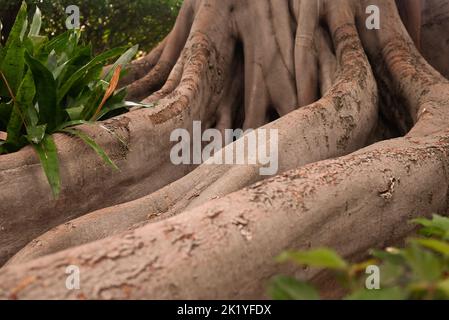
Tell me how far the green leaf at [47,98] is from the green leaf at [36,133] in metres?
0.20

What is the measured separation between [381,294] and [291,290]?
209 mm

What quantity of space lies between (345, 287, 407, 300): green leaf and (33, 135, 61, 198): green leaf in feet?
6.08

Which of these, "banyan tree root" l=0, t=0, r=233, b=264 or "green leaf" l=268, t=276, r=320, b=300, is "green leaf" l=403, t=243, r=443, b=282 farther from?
Answer: "banyan tree root" l=0, t=0, r=233, b=264

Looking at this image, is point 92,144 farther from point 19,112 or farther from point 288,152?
point 288,152

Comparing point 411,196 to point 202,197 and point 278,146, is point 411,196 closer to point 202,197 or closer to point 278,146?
point 278,146

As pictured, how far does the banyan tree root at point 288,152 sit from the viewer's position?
276cm

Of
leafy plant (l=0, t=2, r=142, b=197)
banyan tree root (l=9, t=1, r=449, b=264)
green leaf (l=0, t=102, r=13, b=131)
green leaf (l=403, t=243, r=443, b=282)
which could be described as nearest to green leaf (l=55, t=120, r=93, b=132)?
leafy plant (l=0, t=2, r=142, b=197)

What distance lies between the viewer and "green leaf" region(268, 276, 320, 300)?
3.84 ft

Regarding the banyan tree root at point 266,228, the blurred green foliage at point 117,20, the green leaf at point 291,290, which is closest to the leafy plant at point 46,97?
the banyan tree root at point 266,228

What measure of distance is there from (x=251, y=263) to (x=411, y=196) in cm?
108
